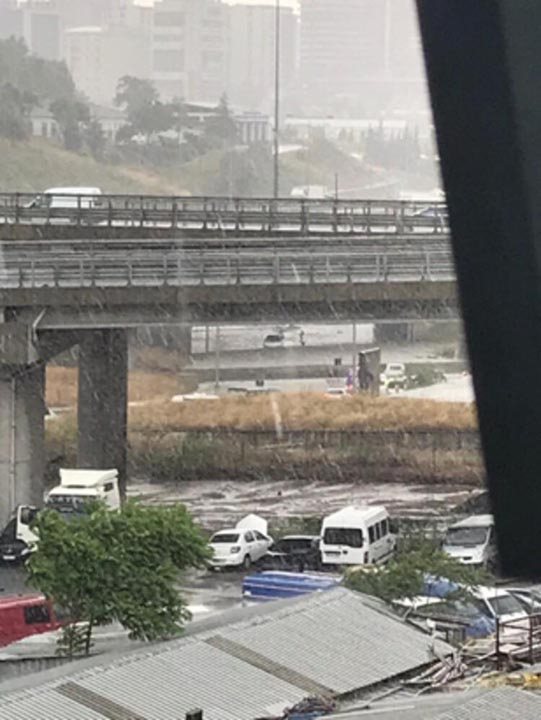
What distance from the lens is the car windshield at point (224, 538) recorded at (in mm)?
5141

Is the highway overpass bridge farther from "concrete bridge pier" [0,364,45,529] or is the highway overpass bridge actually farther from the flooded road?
the flooded road

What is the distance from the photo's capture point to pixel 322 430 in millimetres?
7887

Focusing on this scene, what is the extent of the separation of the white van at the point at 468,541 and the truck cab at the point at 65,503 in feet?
3.32

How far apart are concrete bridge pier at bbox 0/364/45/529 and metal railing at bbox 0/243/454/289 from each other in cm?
37

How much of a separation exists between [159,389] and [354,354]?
1381 mm

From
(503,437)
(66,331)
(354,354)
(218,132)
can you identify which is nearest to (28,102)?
(218,132)

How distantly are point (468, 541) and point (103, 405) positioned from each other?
221 centimetres

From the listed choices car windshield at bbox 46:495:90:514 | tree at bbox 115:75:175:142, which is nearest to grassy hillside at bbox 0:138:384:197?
tree at bbox 115:75:175:142

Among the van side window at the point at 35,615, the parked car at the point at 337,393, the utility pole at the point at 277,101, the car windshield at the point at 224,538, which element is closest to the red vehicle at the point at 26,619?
the van side window at the point at 35,615

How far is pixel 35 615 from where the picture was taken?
394cm

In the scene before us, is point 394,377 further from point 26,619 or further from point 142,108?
point 26,619

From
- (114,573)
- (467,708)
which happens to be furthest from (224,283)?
(467,708)

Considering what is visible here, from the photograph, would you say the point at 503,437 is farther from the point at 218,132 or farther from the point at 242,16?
the point at 242,16

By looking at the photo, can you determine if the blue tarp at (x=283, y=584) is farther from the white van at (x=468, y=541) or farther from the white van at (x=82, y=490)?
the white van at (x=82, y=490)
